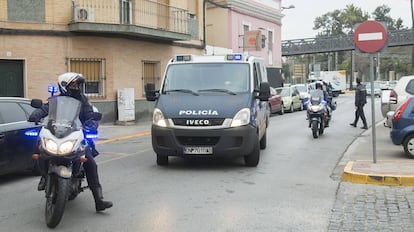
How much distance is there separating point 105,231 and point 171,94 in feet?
15.0

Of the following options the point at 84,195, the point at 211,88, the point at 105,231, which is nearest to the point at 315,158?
the point at 211,88

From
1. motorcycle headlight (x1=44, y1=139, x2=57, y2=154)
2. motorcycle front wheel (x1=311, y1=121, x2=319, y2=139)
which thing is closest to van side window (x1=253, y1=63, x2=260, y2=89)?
motorcycle front wheel (x1=311, y1=121, x2=319, y2=139)

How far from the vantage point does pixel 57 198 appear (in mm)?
5574

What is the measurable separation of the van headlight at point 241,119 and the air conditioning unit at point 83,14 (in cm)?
1135

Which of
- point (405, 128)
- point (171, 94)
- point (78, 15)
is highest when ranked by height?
point (78, 15)

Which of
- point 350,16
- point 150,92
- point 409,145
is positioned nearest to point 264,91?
point 150,92

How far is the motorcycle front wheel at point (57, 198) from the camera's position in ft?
18.3

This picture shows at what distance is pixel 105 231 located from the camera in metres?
5.61

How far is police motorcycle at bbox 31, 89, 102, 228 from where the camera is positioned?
5.59 meters

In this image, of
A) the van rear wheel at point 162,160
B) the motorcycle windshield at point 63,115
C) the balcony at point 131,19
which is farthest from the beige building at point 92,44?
the motorcycle windshield at point 63,115

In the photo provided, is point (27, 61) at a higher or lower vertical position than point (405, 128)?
higher

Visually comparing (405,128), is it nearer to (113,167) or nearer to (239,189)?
(239,189)

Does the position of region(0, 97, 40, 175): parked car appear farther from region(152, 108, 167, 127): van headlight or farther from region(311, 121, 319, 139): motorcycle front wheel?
region(311, 121, 319, 139): motorcycle front wheel

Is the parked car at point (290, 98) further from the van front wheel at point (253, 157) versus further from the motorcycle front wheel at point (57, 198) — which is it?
the motorcycle front wheel at point (57, 198)
